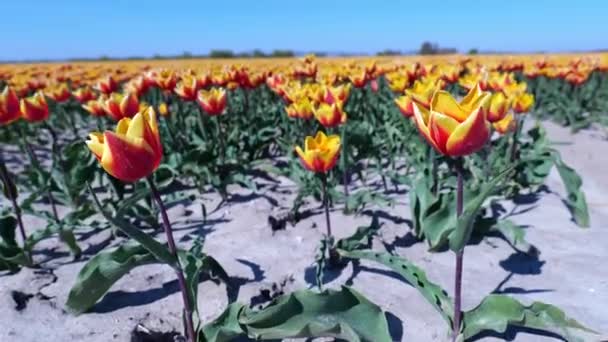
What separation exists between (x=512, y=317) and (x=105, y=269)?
1.87m

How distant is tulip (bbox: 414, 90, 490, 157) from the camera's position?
175cm

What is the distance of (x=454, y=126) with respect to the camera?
178cm

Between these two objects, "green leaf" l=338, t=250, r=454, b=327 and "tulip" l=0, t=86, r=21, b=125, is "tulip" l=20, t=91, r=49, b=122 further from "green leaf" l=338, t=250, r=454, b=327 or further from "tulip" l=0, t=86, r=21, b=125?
"green leaf" l=338, t=250, r=454, b=327

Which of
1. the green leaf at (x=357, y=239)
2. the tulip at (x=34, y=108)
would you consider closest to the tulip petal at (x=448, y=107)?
the green leaf at (x=357, y=239)

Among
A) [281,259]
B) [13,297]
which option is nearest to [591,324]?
[281,259]

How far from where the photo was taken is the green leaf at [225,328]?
85.0 inches

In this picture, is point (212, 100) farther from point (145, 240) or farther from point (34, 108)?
point (145, 240)

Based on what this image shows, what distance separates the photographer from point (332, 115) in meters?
3.56

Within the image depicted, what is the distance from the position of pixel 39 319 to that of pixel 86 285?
44cm

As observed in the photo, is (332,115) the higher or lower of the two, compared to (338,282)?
higher

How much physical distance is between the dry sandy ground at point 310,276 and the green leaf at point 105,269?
18cm

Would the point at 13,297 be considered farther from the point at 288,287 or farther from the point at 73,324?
the point at 288,287

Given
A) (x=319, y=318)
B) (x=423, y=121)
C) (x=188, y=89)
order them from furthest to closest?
(x=188, y=89) → (x=319, y=318) → (x=423, y=121)

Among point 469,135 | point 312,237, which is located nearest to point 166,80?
point 312,237
